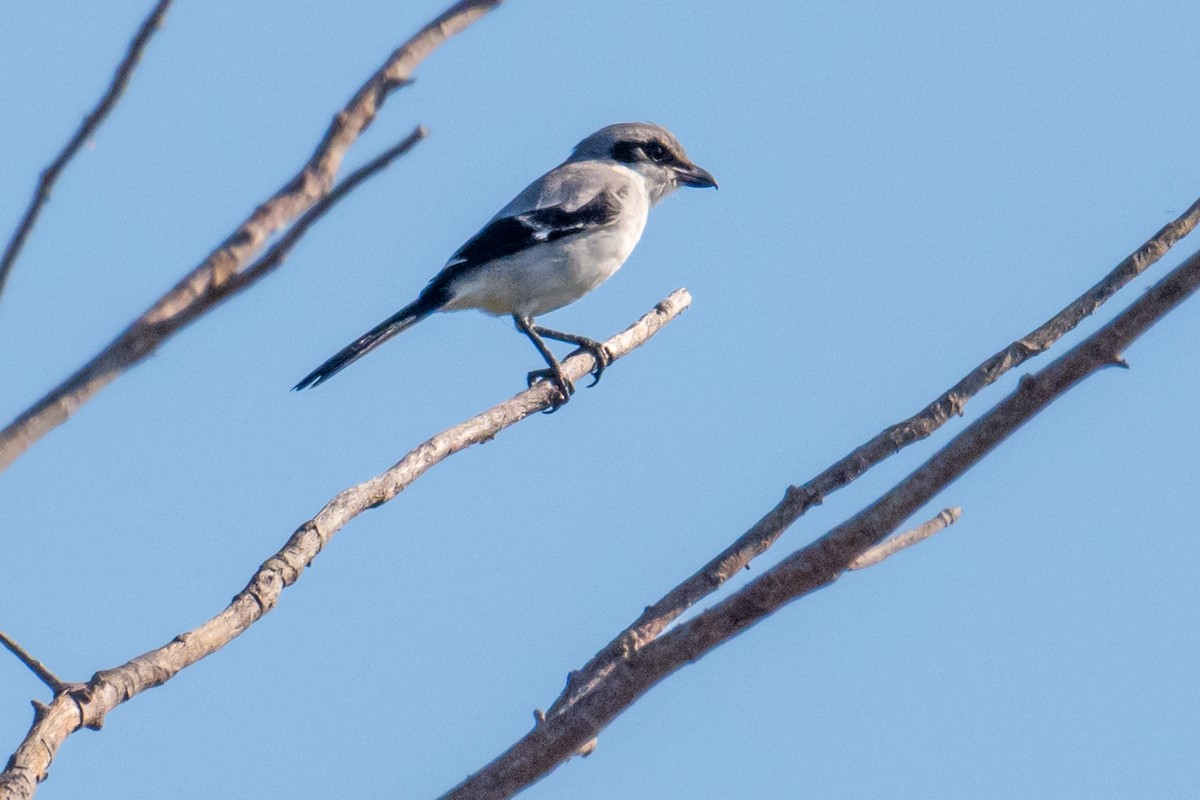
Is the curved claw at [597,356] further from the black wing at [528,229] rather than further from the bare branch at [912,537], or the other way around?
the bare branch at [912,537]

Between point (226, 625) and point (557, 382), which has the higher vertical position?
point (557, 382)

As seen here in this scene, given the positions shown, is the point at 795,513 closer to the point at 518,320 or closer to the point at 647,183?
the point at 518,320

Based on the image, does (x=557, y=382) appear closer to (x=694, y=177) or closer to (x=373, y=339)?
(x=373, y=339)

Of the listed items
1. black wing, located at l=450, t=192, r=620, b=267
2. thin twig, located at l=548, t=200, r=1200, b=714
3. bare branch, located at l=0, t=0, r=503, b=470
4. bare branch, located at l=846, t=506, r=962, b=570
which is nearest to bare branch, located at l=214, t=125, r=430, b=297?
bare branch, located at l=0, t=0, r=503, b=470


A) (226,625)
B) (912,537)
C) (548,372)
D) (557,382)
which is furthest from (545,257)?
(226,625)

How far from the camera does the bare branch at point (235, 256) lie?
1216 mm

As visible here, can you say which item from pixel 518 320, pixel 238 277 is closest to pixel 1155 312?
pixel 238 277

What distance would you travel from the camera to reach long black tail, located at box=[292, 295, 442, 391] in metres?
6.14

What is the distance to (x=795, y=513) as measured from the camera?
118 inches

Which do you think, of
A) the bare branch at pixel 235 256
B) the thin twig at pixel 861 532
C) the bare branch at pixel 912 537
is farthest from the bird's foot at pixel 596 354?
the bare branch at pixel 235 256

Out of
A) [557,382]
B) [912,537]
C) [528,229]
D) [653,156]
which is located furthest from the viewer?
[653,156]

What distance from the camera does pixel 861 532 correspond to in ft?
8.57

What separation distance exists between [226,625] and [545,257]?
4666mm

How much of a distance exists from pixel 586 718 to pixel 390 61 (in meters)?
1.35
